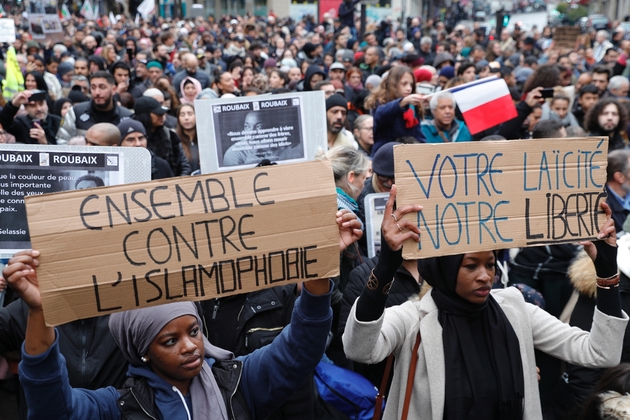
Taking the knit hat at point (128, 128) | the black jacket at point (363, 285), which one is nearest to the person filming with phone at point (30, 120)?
the knit hat at point (128, 128)

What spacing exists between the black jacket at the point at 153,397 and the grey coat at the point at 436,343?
42 centimetres

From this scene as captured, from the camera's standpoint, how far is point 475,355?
253cm

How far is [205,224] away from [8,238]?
148 cm

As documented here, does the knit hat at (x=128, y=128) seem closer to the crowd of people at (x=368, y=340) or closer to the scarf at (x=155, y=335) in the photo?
the crowd of people at (x=368, y=340)

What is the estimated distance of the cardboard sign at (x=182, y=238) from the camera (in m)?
2.09

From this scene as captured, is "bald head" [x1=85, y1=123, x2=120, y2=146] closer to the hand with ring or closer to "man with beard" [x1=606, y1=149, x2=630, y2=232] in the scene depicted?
the hand with ring

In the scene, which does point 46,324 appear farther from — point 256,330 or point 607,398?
point 607,398

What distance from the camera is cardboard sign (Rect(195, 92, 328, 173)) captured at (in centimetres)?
489

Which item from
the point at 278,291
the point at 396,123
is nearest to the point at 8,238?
the point at 278,291

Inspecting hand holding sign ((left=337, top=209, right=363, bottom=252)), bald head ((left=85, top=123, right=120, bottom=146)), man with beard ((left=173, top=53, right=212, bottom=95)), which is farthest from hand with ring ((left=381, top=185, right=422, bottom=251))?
man with beard ((left=173, top=53, right=212, bottom=95))

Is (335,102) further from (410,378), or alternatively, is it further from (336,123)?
(410,378)

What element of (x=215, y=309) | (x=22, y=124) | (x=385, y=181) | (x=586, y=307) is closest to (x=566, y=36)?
(x=22, y=124)

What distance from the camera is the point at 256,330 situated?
3.13m

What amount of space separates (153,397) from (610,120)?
5.61 m
